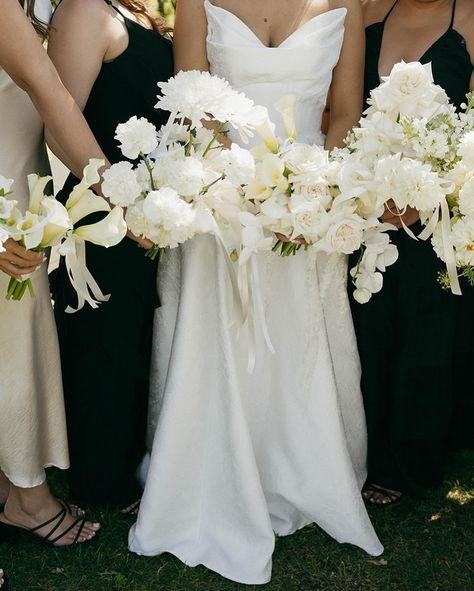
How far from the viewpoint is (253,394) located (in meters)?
3.27

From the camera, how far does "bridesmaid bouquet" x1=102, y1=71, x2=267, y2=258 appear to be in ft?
7.85

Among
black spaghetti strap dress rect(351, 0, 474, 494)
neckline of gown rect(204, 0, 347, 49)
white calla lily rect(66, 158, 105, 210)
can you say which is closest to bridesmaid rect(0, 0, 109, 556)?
white calla lily rect(66, 158, 105, 210)

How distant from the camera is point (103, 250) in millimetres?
3170

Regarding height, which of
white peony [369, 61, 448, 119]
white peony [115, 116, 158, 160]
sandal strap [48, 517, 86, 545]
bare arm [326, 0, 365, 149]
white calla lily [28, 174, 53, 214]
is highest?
bare arm [326, 0, 365, 149]

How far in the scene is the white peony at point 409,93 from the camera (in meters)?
2.58

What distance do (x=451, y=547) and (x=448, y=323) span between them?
3.05ft

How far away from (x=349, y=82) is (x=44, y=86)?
128cm

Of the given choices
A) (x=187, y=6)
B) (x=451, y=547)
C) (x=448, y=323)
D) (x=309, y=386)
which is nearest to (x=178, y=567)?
(x=309, y=386)

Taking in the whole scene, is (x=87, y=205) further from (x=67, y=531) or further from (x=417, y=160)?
(x=67, y=531)

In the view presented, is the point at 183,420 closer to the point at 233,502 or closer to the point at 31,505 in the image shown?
the point at 233,502

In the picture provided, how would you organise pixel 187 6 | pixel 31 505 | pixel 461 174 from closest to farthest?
pixel 461 174
pixel 187 6
pixel 31 505

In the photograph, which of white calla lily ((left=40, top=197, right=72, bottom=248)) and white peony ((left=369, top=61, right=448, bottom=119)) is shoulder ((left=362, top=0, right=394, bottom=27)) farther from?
white calla lily ((left=40, top=197, right=72, bottom=248))

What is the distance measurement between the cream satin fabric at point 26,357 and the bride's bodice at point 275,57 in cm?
66

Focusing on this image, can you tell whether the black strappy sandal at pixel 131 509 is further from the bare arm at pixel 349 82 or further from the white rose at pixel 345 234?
the bare arm at pixel 349 82
